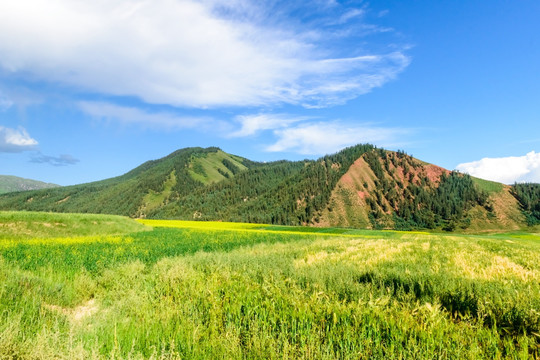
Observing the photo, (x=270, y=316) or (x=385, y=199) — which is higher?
(x=385, y=199)

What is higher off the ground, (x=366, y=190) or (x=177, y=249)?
(x=366, y=190)

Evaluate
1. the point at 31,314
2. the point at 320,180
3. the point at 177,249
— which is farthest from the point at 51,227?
the point at 320,180

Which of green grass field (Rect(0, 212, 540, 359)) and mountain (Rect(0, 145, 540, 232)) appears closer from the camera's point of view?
green grass field (Rect(0, 212, 540, 359))

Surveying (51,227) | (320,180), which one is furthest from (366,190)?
(51,227)

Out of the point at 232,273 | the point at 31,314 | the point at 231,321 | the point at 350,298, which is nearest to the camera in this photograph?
the point at 231,321

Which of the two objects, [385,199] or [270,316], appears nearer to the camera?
[270,316]

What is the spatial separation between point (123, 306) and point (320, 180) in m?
124

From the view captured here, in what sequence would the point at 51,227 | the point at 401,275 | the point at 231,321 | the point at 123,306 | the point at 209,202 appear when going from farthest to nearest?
the point at 209,202 → the point at 51,227 → the point at 401,275 → the point at 123,306 → the point at 231,321

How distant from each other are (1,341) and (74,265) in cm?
1009

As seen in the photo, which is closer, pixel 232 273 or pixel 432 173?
pixel 232 273

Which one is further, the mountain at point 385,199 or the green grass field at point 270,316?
the mountain at point 385,199

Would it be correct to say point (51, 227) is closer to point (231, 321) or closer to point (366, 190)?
point (231, 321)

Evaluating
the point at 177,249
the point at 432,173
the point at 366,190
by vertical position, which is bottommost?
the point at 177,249

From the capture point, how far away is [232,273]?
381 inches
